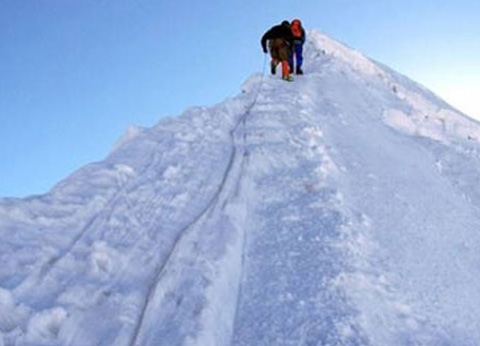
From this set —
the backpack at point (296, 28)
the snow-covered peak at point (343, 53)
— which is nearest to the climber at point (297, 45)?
the backpack at point (296, 28)

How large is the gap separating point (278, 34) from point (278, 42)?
7.7 inches

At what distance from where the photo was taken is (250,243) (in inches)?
280

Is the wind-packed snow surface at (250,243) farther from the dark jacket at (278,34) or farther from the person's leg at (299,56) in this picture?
the dark jacket at (278,34)

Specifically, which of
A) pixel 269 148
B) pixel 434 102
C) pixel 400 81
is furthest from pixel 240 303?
pixel 400 81

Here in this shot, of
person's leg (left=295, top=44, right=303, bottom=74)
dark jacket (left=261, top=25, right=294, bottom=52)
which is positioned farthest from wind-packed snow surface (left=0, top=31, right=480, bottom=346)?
dark jacket (left=261, top=25, right=294, bottom=52)

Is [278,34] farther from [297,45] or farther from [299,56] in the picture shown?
[299,56]

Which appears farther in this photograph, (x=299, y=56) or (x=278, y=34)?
(x=299, y=56)

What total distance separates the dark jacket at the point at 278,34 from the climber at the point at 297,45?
0.49ft

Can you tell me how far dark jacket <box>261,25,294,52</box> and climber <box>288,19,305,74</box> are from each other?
150 mm

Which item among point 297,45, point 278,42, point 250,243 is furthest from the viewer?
point 297,45

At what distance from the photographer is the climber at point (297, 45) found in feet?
53.7

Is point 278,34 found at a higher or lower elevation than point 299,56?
higher

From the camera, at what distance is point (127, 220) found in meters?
7.56

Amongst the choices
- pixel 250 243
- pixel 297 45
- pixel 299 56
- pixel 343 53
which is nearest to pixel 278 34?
pixel 297 45
